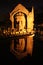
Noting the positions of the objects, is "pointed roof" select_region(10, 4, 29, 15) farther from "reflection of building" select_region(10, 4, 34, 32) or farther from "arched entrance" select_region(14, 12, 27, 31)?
"arched entrance" select_region(14, 12, 27, 31)

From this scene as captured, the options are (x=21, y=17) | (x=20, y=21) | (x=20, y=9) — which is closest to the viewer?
(x=20, y=9)

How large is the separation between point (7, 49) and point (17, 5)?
18.0 metres

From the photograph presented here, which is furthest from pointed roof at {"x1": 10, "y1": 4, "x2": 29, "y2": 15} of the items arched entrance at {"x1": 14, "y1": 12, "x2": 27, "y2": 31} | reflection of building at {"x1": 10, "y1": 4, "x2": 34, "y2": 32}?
arched entrance at {"x1": 14, "y1": 12, "x2": 27, "y2": 31}

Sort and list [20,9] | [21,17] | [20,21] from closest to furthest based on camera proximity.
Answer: [20,9]
[21,17]
[20,21]

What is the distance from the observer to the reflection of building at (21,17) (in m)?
39.4

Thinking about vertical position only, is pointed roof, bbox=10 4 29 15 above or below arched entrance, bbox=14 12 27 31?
above

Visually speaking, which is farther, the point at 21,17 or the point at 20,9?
the point at 21,17

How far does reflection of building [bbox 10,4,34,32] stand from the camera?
39.4 meters

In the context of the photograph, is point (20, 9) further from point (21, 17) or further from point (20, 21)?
point (20, 21)

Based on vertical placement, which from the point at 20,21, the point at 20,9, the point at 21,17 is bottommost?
the point at 20,21

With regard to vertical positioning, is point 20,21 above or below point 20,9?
below

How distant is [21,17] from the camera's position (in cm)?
3991

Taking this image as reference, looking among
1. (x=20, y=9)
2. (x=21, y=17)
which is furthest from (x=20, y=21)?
(x=20, y=9)

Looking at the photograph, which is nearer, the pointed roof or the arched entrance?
the pointed roof
